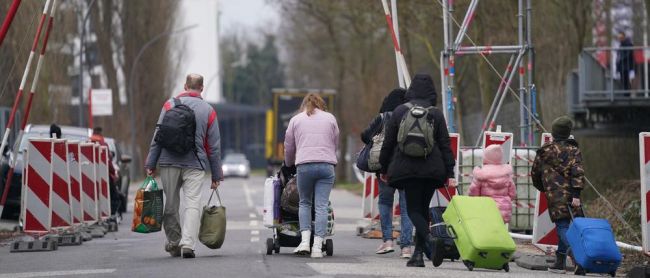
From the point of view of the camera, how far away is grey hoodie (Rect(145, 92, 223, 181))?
→ 44.7 feet

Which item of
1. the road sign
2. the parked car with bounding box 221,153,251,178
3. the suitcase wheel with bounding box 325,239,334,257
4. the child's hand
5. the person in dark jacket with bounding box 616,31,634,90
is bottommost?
the parked car with bounding box 221,153,251,178

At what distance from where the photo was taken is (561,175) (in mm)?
13102

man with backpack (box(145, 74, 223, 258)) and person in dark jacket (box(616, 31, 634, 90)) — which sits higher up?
person in dark jacket (box(616, 31, 634, 90))

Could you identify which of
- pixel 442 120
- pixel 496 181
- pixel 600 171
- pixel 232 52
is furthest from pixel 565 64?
pixel 232 52

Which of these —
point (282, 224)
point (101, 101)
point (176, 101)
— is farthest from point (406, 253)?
point (101, 101)

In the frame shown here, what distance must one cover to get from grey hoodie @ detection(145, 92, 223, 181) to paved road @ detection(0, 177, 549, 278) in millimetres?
900

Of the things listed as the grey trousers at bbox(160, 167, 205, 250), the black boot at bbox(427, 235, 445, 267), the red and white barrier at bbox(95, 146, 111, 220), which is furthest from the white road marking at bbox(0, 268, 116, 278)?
the red and white barrier at bbox(95, 146, 111, 220)

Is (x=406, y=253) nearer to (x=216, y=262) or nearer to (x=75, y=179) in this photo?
(x=216, y=262)

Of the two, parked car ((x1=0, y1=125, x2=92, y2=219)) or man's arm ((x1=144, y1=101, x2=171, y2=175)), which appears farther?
parked car ((x1=0, y1=125, x2=92, y2=219))

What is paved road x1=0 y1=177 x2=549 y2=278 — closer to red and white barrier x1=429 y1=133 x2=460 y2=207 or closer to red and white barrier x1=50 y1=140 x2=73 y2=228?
red and white barrier x1=50 y1=140 x2=73 y2=228

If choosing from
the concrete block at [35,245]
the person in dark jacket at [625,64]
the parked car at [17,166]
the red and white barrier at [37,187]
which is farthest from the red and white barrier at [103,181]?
the person in dark jacket at [625,64]

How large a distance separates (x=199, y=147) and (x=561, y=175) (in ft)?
11.3

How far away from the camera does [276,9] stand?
48.7 m

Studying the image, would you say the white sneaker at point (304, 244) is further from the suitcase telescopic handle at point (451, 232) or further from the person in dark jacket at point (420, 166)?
the suitcase telescopic handle at point (451, 232)
